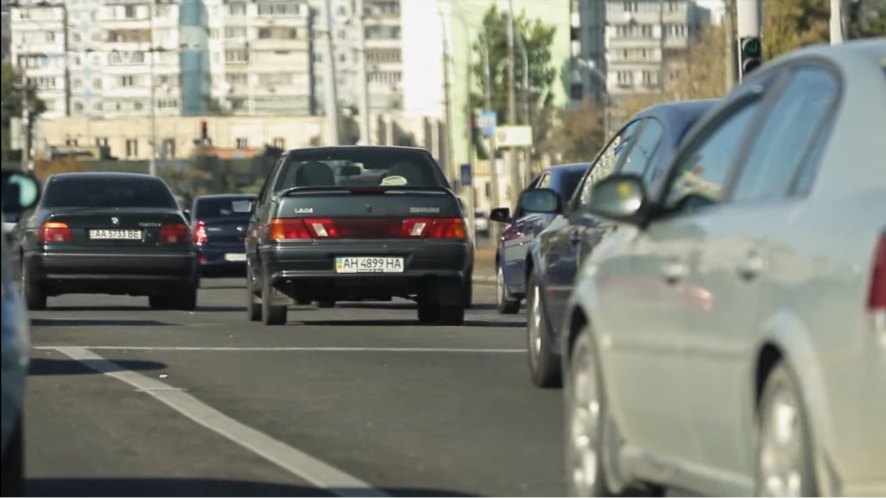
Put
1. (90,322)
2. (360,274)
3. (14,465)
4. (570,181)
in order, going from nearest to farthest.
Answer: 1. (14,465)
2. (360,274)
3. (90,322)
4. (570,181)

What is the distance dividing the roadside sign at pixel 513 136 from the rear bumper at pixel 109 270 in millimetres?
A: 41881

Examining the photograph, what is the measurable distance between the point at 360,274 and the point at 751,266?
1405 cm

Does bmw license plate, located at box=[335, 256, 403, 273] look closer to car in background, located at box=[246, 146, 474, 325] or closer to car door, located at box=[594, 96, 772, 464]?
car in background, located at box=[246, 146, 474, 325]

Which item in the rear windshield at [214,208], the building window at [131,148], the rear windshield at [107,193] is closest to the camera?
the rear windshield at [107,193]

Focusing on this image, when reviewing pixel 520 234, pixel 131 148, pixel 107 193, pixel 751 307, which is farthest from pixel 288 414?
pixel 131 148

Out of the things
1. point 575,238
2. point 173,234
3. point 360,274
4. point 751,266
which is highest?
point 751,266

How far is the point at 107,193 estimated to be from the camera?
88.3 ft

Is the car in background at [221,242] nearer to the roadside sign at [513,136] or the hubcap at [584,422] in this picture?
the roadside sign at [513,136]

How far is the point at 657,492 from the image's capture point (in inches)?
342

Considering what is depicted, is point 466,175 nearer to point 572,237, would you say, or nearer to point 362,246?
point 362,246

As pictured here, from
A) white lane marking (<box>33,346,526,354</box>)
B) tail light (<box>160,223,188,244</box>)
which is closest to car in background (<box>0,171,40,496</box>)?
white lane marking (<box>33,346,526,354</box>)

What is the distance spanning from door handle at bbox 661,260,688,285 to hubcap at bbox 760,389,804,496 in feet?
3.30

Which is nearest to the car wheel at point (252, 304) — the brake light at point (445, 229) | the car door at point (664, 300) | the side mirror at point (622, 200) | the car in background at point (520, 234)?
the brake light at point (445, 229)

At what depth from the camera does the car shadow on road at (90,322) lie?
71.9ft
